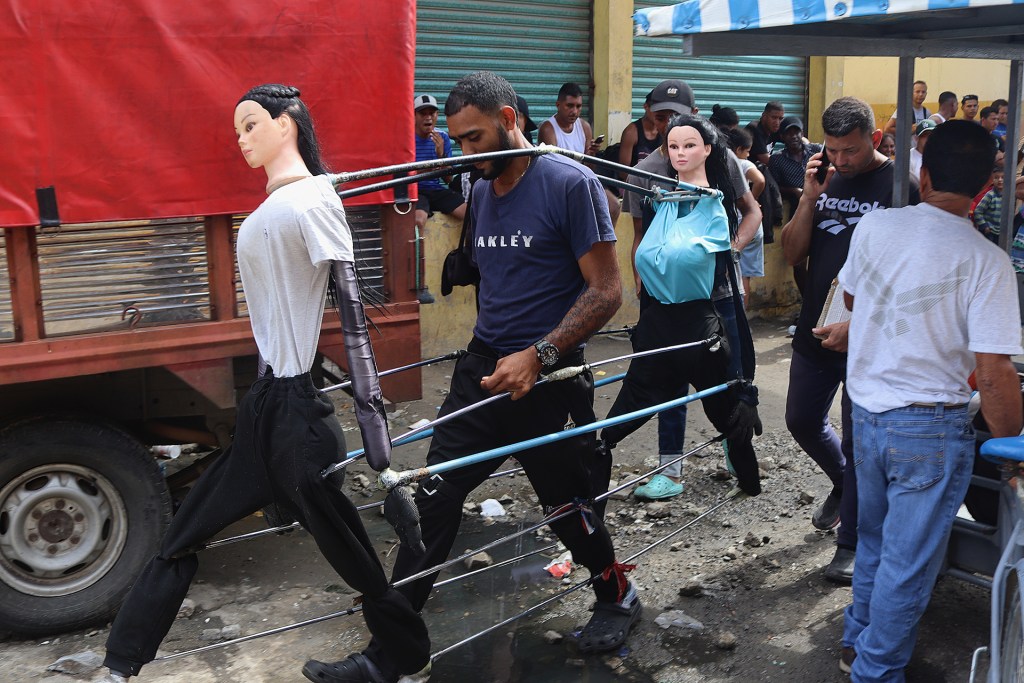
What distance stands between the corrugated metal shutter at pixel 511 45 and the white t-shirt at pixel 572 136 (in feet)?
2.68

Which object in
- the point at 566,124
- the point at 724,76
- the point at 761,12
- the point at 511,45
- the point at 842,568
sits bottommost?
the point at 842,568

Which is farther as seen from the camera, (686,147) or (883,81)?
(883,81)

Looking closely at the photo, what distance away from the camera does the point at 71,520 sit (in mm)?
4180

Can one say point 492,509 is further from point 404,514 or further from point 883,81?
point 883,81

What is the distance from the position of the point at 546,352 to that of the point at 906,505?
4.17 feet

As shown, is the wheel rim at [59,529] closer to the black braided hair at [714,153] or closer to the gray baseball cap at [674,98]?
the black braided hair at [714,153]

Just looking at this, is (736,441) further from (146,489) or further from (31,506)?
(31,506)

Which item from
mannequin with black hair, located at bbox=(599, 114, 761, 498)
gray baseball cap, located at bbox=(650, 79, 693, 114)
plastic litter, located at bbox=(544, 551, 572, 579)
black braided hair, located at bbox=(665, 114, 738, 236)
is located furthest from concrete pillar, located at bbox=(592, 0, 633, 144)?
plastic litter, located at bbox=(544, 551, 572, 579)

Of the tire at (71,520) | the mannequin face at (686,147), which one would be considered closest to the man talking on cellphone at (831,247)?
the mannequin face at (686,147)

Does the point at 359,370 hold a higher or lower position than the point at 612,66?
lower

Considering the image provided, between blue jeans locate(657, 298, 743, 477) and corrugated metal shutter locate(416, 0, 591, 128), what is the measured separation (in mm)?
4794

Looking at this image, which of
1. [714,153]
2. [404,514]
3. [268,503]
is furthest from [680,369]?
[268,503]

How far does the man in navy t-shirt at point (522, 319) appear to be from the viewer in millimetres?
3523

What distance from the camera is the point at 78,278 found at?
403cm
